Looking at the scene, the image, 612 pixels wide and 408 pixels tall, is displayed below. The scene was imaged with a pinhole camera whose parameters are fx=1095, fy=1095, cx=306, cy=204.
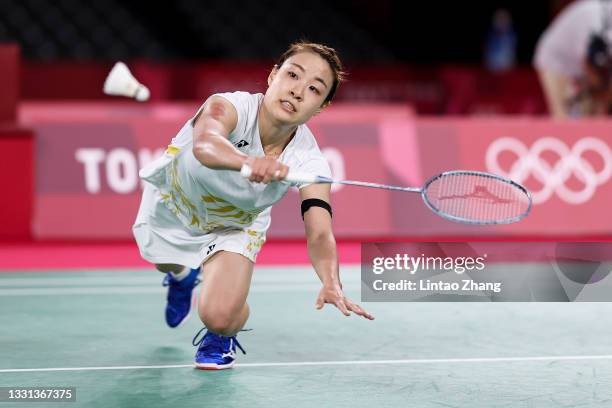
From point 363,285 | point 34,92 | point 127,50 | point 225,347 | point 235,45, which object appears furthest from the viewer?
point 235,45

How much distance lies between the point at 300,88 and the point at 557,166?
5533mm

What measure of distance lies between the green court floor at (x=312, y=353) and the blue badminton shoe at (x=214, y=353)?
0.16ft

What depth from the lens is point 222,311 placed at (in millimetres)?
4625

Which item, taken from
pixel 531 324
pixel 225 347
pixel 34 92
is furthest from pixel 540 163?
pixel 34 92

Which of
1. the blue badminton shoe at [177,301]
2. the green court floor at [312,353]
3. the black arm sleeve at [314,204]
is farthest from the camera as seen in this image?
the blue badminton shoe at [177,301]

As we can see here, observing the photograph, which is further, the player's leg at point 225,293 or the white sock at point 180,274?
the white sock at point 180,274

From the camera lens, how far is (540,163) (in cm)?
951

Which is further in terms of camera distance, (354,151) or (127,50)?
(127,50)

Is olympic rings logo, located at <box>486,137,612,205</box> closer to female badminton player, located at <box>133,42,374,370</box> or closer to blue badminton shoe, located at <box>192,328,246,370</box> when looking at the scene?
female badminton player, located at <box>133,42,374,370</box>

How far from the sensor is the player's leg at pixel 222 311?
15.2 ft

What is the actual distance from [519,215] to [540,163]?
4.92m

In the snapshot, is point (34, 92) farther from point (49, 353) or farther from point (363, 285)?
point (49, 353)

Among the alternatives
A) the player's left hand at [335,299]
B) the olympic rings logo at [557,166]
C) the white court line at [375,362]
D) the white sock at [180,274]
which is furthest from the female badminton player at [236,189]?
the olympic rings logo at [557,166]

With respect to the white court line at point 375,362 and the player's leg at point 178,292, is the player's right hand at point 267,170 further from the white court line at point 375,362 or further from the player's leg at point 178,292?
the player's leg at point 178,292
